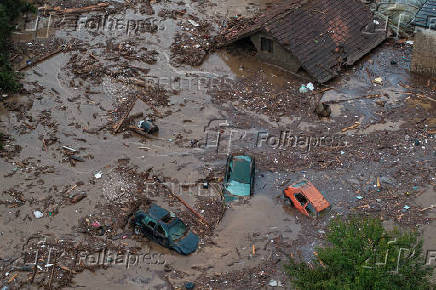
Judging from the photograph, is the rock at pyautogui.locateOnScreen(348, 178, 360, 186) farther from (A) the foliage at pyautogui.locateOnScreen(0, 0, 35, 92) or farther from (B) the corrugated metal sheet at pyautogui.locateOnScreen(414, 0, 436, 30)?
(A) the foliage at pyautogui.locateOnScreen(0, 0, 35, 92)

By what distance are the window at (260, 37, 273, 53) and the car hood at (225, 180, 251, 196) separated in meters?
8.41

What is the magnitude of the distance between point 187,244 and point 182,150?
4577 millimetres

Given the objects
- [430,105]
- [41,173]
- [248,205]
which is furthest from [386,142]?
[41,173]

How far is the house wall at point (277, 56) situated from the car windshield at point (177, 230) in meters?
10.3

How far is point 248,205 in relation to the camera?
1684 centimetres

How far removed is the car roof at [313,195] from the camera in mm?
16391

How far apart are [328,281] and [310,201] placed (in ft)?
17.1

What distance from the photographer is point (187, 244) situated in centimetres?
1524

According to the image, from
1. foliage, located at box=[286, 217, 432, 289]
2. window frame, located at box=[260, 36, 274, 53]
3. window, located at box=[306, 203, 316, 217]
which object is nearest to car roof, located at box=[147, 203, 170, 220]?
window, located at box=[306, 203, 316, 217]

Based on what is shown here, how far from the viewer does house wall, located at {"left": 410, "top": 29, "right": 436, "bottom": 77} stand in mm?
22192

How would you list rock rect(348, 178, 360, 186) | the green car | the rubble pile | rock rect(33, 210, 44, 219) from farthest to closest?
the rubble pile
rock rect(348, 178, 360, 186)
the green car
rock rect(33, 210, 44, 219)

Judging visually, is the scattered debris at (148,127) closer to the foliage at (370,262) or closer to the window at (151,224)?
the window at (151,224)

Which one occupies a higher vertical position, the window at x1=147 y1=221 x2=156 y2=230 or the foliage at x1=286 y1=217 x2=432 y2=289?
the foliage at x1=286 y1=217 x2=432 y2=289

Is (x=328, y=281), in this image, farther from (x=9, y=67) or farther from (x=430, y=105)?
(x=9, y=67)
